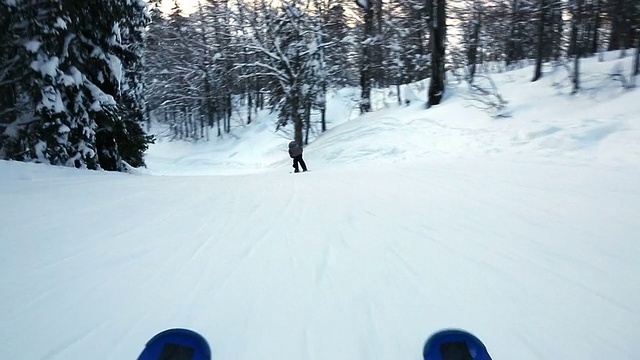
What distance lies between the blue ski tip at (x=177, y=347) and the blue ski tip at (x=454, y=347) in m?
1.36

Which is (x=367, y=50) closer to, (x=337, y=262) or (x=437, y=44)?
(x=437, y=44)

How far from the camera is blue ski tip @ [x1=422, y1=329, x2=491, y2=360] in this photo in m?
1.99

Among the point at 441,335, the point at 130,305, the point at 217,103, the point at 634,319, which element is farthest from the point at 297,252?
the point at 217,103

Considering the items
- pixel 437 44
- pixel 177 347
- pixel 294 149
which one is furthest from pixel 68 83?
pixel 437 44

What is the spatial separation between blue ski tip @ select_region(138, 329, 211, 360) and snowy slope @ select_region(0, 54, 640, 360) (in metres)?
0.22

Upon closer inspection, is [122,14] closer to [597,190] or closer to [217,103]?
[597,190]

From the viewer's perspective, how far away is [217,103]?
4216cm

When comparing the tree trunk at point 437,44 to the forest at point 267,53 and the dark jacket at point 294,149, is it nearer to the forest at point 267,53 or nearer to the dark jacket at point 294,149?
the forest at point 267,53

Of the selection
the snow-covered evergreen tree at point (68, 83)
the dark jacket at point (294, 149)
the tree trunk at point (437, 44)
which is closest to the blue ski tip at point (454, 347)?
the snow-covered evergreen tree at point (68, 83)

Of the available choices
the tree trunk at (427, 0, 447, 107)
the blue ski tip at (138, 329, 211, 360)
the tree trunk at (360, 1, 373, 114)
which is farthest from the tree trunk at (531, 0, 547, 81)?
the blue ski tip at (138, 329, 211, 360)

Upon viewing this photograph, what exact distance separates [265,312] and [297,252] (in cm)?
125

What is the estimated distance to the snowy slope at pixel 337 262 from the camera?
7.80 ft

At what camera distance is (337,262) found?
3.58m

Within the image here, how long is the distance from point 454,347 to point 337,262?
1672 millimetres
